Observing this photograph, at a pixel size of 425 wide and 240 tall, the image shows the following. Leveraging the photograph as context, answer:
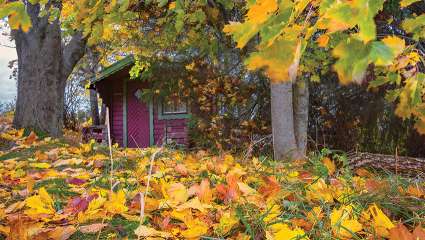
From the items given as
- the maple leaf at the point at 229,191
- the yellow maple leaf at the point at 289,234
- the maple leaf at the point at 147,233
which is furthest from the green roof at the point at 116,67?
the yellow maple leaf at the point at 289,234

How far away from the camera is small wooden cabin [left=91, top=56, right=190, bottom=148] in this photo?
1549cm

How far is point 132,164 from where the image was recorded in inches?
141

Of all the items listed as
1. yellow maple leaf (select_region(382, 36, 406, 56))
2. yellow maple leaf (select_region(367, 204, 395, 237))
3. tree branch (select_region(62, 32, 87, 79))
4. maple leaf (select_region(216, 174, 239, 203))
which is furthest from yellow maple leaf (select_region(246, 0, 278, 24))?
tree branch (select_region(62, 32, 87, 79))

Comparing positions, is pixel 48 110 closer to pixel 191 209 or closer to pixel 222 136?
pixel 222 136

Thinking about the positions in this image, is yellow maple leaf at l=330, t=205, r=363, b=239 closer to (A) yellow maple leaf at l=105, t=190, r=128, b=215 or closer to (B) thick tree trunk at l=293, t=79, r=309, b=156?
(A) yellow maple leaf at l=105, t=190, r=128, b=215

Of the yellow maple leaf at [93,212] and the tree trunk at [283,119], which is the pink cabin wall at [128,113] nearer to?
the tree trunk at [283,119]

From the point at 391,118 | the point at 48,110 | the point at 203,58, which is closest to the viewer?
the point at 48,110

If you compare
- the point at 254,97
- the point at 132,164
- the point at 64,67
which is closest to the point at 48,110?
the point at 64,67

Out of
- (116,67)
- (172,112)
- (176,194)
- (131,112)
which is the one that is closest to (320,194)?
(176,194)

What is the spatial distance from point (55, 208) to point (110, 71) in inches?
557

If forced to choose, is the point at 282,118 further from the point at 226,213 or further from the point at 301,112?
the point at 226,213

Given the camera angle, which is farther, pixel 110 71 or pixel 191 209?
pixel 110 71

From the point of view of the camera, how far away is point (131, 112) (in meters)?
17.3

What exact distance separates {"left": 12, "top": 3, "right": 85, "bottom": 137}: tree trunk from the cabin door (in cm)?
818
